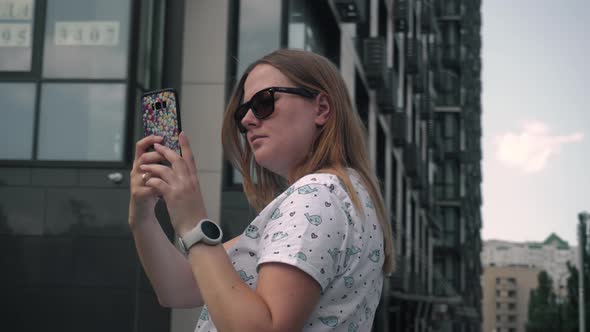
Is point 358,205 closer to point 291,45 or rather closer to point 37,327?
point 37,327

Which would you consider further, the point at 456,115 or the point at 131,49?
the point at 456,115

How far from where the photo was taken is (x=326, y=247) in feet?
6.84

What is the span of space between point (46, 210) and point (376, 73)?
11.5 m

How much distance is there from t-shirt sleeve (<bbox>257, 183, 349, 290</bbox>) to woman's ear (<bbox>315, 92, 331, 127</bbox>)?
296mm

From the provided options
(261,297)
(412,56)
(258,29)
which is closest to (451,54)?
(412,56)

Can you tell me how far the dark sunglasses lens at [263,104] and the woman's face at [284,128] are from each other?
1 centimetres

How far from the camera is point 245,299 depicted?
1988mm

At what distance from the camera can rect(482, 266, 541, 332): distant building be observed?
184m

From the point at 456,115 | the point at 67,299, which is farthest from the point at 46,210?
the point at 456,115

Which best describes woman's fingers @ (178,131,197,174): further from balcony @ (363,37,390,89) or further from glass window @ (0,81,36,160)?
balcony @ (363,37,390,89)

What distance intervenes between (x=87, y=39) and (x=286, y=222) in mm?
9756

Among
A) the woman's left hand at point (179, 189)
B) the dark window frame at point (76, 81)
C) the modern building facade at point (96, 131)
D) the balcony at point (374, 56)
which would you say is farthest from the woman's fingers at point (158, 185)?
the balcony at point (374, 56)

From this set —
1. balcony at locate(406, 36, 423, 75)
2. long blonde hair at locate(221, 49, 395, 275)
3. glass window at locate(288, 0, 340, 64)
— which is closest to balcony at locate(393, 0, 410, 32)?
balcony at locate(406, 36, 423, 75)

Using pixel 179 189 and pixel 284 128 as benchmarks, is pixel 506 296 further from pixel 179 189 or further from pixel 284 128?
pixel 179 189
